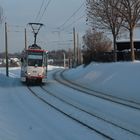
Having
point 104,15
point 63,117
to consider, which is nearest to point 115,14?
point 104,15

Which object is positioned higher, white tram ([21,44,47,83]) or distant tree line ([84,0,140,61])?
distant tree line ([84,0,140,61])

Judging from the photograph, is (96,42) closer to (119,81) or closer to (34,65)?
(34,65)

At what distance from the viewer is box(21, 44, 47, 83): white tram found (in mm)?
40875

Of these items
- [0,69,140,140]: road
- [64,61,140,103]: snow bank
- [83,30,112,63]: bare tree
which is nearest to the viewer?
[0,69,140,140]: road

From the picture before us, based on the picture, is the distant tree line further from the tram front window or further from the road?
the road

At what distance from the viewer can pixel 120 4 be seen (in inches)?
1748

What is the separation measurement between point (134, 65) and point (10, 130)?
65.5 ft

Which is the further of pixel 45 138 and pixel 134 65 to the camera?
pixel 134 65

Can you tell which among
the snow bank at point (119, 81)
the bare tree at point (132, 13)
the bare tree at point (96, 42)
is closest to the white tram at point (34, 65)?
the snow bank at point (119, 81)

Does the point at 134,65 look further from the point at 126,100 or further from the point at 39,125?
the point at 39,125

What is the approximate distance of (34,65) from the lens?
40875 mm

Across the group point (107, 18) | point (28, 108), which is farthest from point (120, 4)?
point (28, 108)

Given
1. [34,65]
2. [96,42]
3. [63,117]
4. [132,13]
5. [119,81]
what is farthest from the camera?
[96,42]

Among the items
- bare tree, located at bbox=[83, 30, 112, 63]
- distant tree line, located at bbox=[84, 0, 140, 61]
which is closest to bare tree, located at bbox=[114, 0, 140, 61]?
distant tree line, located at bbox=[84, 0, 140, 61]
